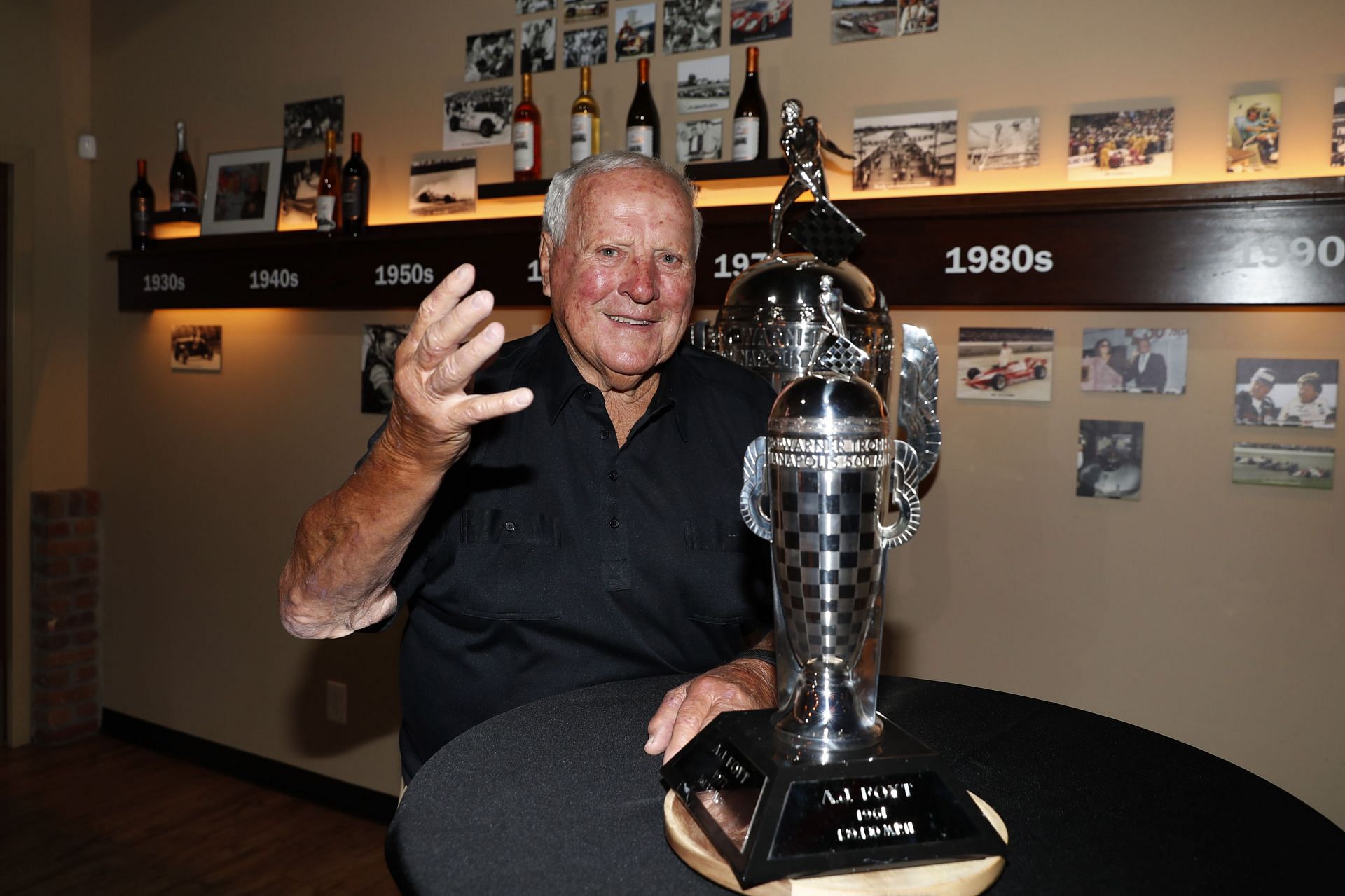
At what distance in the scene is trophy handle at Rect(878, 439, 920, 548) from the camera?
99 centimetres

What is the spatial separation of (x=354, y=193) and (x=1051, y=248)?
212 centimetres

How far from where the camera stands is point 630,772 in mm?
1043

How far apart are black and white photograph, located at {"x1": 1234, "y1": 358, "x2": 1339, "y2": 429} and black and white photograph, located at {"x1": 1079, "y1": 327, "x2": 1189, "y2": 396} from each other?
0.12m

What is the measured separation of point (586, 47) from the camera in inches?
114

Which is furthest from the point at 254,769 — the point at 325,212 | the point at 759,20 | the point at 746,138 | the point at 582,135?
the point at 759,20

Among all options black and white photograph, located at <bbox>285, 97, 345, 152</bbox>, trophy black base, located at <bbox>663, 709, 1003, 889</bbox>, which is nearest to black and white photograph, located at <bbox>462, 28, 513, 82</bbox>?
black and white photograph, located at <bbox>285, 97, 345, 152</bbox>

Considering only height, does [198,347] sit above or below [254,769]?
above

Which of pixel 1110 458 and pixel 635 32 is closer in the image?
pixel 1110 458

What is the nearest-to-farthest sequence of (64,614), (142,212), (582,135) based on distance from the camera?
(582,135) → (142,212) → (64,614)

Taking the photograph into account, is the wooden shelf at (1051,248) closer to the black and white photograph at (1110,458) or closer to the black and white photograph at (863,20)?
the black and white photograph at (1110,458)

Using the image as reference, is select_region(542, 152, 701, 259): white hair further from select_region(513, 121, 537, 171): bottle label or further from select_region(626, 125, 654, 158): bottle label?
select_region(513, 121, 537, 171): bottle label

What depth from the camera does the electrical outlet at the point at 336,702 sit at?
3381 millimetres

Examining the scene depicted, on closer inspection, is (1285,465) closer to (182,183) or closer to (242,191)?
(242,191)

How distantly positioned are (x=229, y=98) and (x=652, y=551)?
2.83 metres
